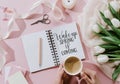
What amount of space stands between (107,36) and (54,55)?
187mm

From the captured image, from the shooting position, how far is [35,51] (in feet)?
3.80

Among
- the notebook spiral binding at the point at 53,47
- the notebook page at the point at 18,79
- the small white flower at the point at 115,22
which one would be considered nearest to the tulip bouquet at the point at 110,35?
the small white flower at the point at 115,22

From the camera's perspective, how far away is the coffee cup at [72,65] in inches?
42.6

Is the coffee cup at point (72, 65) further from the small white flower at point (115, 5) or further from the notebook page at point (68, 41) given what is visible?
the small white flower at point (115, 5)

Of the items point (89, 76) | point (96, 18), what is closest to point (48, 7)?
point (96, 18)

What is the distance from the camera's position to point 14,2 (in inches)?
46.5

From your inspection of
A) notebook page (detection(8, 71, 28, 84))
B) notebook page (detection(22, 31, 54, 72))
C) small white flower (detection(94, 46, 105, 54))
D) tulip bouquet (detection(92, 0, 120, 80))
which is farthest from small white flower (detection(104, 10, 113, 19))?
notebook page (detection(8, 71, 28, 84))

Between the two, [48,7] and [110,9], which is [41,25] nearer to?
[48,7]

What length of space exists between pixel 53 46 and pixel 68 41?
0.05m

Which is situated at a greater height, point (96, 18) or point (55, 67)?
point (96, 18)

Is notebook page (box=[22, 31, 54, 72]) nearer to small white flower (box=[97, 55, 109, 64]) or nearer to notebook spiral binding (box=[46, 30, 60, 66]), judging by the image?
notebook spiral binding (box=[46, 30, 60, 66])

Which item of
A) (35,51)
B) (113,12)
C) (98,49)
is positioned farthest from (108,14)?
(35,51)

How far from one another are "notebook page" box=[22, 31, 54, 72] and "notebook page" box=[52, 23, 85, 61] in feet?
0.12

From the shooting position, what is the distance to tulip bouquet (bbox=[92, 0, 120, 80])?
1149 millimetres
